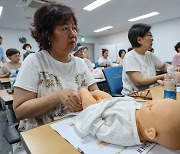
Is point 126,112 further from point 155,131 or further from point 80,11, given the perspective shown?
point 80,11

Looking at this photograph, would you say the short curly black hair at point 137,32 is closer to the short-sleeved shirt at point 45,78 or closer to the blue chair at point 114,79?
the blue chair at point 114,79

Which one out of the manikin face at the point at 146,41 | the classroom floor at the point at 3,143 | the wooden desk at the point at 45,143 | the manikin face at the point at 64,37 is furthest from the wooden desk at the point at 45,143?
the manikin face at the point at 146,41

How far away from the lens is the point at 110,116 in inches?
21.9

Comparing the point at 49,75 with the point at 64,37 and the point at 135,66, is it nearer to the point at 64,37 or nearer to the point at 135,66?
the point at 64,37

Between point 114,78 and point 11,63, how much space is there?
8.66ft

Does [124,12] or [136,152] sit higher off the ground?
[124,12]

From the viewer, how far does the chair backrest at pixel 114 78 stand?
1583 millimetres

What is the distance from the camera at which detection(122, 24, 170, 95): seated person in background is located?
1517 mm

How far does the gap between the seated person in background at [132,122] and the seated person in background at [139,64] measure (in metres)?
0.94

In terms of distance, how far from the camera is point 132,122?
51 centimetres

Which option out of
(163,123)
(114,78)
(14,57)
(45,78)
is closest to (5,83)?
(14,57)

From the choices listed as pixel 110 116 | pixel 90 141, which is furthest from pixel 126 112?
pixel 90 141

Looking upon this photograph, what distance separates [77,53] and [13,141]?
8.04 feet

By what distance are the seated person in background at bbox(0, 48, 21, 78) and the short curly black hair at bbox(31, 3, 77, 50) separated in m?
2.54
